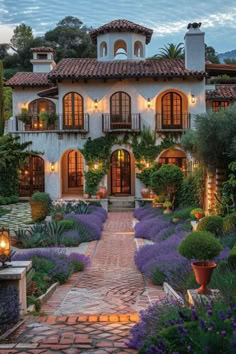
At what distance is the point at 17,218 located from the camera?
58.4 feet

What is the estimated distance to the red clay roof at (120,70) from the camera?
73.4ft

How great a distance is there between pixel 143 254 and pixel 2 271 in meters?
4.45

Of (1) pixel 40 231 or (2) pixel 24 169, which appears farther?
(2) pixel 24 169

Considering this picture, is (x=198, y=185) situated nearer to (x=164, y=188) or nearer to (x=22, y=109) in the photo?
(x=164, y=188)

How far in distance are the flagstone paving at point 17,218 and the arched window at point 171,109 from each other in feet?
29.0

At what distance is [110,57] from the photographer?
82.2 feet

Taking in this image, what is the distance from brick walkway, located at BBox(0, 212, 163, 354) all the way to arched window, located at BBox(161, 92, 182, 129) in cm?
1306

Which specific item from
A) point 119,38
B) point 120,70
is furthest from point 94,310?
point 119,38

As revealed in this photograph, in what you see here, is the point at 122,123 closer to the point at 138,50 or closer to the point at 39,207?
the point at 138,50

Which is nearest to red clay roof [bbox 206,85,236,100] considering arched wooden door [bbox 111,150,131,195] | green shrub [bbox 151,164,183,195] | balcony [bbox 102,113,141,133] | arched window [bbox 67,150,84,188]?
balcony [bbox 102,113,141,133]

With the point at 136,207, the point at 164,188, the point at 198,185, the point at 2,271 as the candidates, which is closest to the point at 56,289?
the point at 2,271

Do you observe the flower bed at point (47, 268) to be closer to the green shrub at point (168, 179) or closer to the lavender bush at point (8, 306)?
the lavender bush at point (8, 306)

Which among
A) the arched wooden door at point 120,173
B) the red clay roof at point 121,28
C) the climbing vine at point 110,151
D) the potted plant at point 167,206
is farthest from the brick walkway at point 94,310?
the red clay roof at point 121,28

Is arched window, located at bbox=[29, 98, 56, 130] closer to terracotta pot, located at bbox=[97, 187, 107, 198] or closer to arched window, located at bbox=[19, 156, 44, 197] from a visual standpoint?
arched window, located at bbox=[19, 156, 44, 197]
